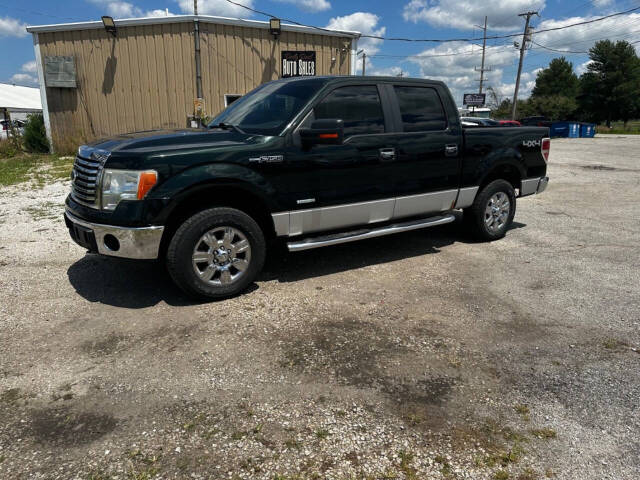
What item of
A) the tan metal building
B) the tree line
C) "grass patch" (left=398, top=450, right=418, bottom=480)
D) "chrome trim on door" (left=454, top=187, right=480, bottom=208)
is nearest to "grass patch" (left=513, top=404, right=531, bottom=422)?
"grass patch" (left=398, top=450, right=418, bottom=480)

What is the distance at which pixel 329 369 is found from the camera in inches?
124

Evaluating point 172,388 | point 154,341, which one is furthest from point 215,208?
point 172,388

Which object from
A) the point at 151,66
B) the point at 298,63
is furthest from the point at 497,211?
the point at 151,66

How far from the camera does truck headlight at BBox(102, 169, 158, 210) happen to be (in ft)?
12.1

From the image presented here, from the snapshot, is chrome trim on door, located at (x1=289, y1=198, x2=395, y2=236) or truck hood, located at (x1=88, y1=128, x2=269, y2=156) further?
chrome trim on door, located at (x1=289, y1=198, x2=395, y2=236)

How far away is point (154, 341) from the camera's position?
3.53 metres

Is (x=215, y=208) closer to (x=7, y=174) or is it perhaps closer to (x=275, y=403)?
(x=275, y=403)

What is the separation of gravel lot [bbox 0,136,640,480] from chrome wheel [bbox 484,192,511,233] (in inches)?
28.5

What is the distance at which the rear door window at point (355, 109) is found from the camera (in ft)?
15.0

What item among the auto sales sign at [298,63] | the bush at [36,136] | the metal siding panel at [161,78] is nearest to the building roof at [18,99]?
the bush at [36,136]

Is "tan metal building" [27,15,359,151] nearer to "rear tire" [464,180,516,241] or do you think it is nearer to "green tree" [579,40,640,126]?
"rear tire" [464,180,516,241]

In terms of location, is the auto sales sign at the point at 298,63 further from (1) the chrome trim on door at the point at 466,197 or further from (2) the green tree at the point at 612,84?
(2) the green tree at the point at 612,84

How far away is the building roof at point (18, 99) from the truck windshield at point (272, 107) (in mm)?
45490

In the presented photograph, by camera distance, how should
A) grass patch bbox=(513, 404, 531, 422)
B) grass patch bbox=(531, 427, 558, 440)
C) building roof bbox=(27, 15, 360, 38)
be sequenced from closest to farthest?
grass patch bbox=(531, 427, 558, 440) → grass patch bbox=(513, 404, 531, 422) → building roof bbox=(27, 15, 360, 38)
